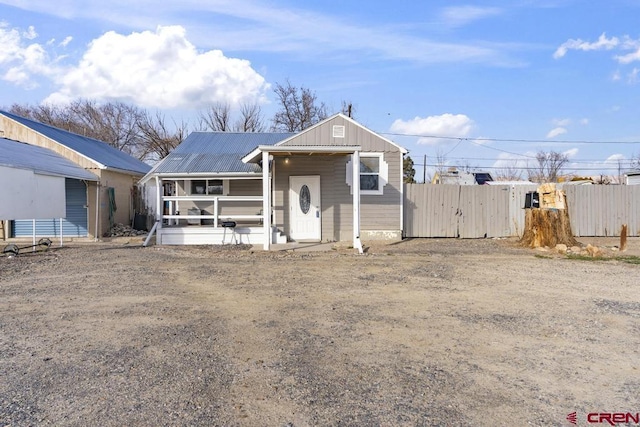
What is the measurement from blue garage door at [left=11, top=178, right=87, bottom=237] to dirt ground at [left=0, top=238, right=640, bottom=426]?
9327mm

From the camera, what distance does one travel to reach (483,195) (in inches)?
636

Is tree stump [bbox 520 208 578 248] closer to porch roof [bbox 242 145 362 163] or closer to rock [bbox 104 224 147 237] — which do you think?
porch roof [bbox 242 145 362 163]

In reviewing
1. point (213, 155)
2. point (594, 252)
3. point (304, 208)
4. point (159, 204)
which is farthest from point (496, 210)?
point (159, 204)

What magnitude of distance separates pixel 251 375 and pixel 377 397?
1.13 metres

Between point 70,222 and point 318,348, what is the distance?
52.9ft

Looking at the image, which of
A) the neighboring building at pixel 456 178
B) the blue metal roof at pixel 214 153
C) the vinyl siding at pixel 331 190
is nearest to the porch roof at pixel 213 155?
the blue metal roof at pixel 214 153

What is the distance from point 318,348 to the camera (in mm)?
4578

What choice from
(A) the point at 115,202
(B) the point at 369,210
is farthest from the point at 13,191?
(B) the point at 369,210

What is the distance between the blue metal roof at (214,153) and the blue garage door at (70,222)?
12.7ft

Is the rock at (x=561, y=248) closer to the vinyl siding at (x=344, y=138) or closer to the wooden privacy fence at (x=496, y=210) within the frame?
the wooden privacy fence at (x=496, y=210)

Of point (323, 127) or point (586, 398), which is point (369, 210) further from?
point (586, 398)

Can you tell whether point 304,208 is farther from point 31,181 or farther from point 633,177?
point 633,177

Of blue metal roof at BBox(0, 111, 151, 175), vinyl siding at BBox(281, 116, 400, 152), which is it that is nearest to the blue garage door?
blue metal roof at BBox(0, 111, 151, 175)

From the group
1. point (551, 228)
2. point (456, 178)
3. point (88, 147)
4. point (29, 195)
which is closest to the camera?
point (551, 228)
